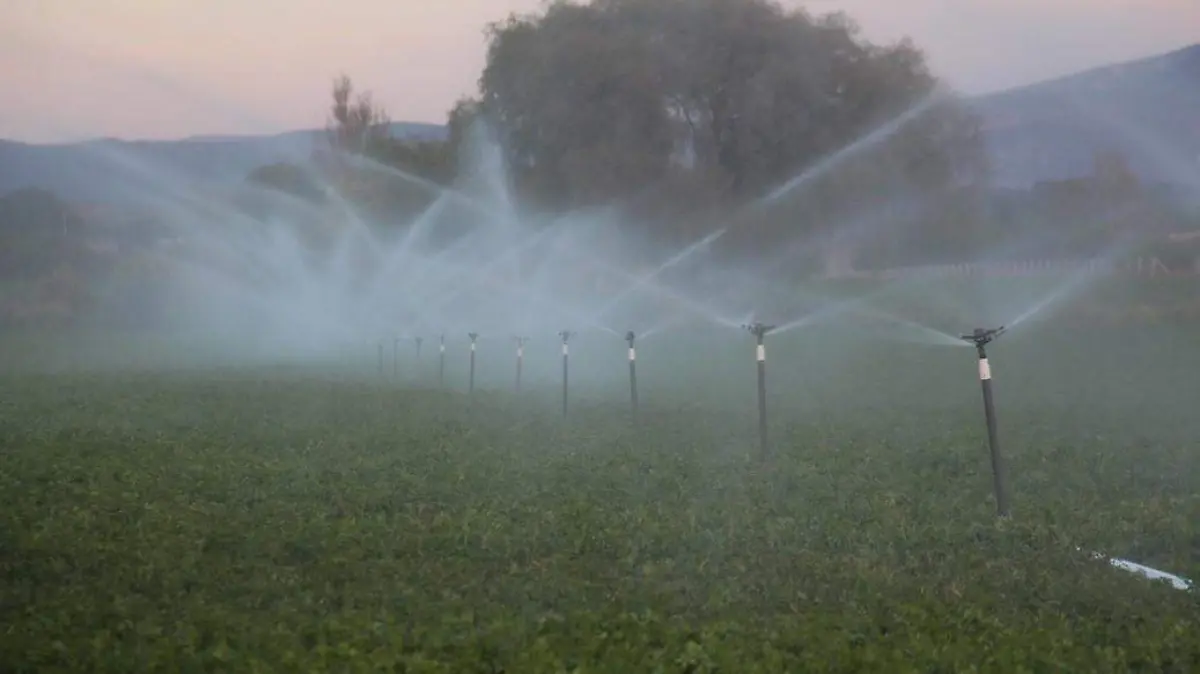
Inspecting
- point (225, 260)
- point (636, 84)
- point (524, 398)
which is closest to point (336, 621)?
point (524, 398)

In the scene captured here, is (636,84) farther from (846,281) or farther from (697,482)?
(697,482)

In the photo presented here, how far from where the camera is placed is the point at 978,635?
23.1 ft

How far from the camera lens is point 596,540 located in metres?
9.75

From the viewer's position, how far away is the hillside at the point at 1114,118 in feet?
75.6

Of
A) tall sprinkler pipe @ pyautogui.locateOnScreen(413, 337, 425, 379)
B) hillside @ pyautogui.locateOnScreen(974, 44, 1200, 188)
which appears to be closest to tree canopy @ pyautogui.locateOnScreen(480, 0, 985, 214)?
hillside @ pyautogui.locateOnScreen(974, 44, 1200, 188)

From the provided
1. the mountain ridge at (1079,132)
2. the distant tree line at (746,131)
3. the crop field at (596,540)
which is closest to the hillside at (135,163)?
the mountain ridge at (1079,132)

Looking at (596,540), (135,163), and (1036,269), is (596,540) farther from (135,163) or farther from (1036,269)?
(135,163)

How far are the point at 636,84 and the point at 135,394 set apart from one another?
17.9 metres

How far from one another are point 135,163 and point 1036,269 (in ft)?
152

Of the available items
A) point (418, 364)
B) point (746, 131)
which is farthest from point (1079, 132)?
point (418, 364)

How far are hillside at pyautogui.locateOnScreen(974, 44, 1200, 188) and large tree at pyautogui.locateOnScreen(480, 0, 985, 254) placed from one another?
7.58 ft

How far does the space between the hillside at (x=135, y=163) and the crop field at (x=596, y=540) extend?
38.7 meters

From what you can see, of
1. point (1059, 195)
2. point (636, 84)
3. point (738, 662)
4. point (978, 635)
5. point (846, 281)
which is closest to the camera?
point (738, 662)

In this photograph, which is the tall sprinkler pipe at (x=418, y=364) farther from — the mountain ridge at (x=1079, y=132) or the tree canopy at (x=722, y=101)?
the mountain ridge at (x=1079, y=132)
